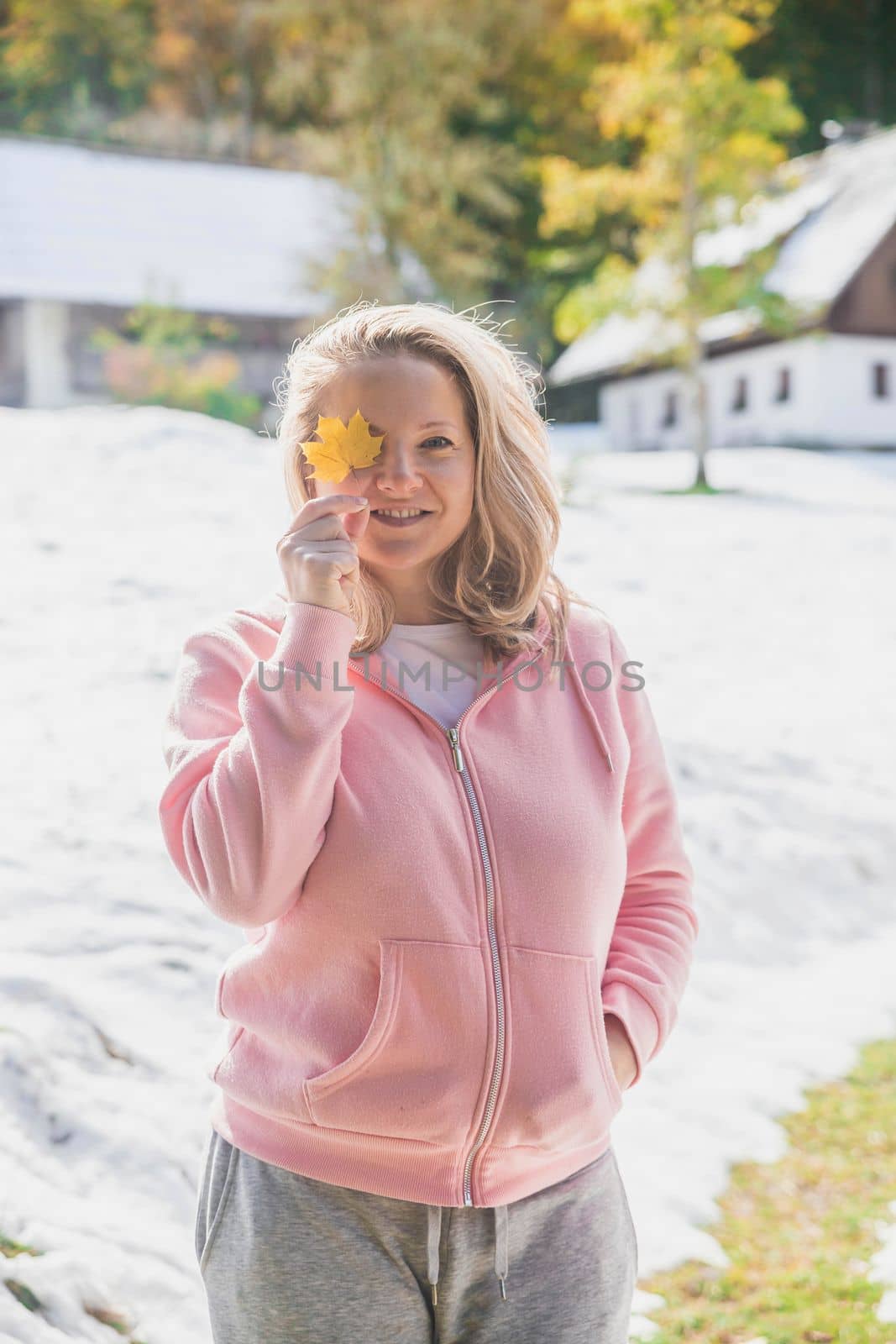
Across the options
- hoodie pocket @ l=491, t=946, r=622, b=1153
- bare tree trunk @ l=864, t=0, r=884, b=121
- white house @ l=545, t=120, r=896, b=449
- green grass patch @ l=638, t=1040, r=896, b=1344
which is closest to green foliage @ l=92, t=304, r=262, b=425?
white house @ l=545, t=120, r=896, b=449

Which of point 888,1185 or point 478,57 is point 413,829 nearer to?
point 888,1185

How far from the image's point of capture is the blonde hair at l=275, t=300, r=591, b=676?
144 cm

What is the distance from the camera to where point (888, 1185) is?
127 inches

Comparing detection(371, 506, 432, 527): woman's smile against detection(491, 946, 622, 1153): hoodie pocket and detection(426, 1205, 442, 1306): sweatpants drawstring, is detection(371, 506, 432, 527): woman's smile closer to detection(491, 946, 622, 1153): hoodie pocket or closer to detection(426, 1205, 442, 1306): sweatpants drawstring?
detection(491, 946, 622, 1153): hoodie pocket

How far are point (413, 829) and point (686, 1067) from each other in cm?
266

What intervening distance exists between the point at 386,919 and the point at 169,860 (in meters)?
2.41

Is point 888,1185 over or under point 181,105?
under

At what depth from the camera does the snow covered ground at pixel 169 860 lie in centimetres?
239

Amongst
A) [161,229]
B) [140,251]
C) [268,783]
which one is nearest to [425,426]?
[268,783]

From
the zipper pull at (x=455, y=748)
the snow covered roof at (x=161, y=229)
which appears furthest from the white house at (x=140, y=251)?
the zipper pull at (x=455, y=748)

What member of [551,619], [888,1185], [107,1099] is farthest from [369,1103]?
[888,1185]

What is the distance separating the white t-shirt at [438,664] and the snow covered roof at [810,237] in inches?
653

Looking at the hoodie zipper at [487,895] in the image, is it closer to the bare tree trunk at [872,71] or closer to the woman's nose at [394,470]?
the woman's nose at [394,470]

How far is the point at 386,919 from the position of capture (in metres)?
1.30
